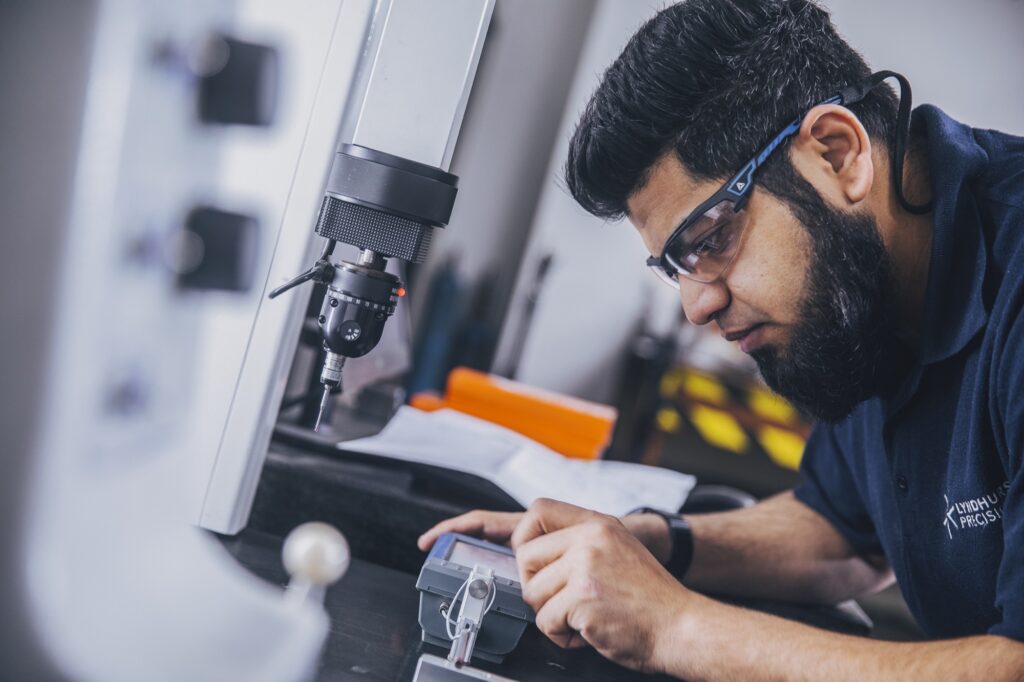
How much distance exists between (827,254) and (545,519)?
0.46 meters

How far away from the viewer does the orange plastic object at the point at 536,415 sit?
1404mm

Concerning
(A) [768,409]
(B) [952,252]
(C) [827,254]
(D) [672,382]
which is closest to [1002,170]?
(B) [952,252]

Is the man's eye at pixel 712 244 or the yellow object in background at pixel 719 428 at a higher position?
the man's eye at pixel 712 244

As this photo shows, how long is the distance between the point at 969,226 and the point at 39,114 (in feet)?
3.07

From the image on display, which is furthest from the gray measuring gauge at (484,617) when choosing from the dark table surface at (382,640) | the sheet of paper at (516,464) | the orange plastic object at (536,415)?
the orange plastic object at (536,415)

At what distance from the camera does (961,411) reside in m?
0.90

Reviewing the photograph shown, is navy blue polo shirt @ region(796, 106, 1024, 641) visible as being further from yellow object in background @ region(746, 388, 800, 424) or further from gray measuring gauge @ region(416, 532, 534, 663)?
yellow object in background @ region(746, 388, 800, 424)

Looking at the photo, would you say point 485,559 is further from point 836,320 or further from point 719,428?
point 719,428

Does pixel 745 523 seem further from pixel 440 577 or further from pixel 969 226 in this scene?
pixel 440 577

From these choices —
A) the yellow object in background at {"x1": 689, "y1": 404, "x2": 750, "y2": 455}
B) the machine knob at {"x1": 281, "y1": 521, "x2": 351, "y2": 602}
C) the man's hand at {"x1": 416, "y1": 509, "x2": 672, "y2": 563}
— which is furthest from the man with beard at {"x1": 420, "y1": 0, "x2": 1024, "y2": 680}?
the yellow object in background at {"x1": 689, "y1": 404, "x2": 750, "y2": 455}

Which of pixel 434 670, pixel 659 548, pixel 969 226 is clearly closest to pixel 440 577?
pixel 434 670

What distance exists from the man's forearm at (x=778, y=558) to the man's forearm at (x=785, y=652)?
325mm

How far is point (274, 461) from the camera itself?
0.91m

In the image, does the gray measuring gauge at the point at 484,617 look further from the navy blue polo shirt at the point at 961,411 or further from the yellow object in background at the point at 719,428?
the yellow object in background at the point at 719,428
